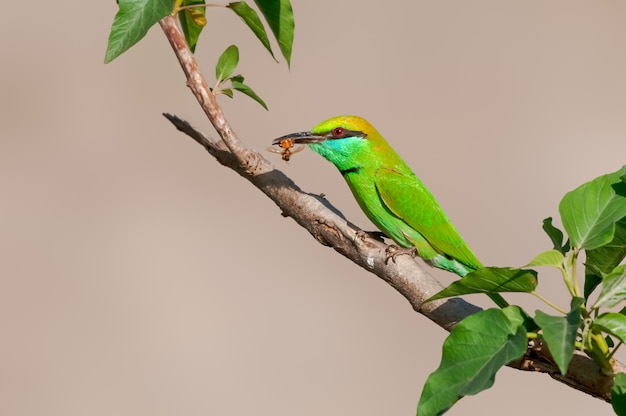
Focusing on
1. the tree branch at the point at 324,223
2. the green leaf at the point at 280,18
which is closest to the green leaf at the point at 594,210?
the tree branch at the point at 324,223

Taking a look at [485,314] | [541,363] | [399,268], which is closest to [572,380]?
[541,363]

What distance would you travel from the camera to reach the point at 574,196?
980 millimetres

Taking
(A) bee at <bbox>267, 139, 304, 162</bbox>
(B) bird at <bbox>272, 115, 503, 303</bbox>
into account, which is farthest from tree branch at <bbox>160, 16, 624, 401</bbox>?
(B) bird at <bbox>272, 115, 503, 303</bbox>

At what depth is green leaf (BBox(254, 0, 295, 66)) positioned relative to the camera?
50.9 inches

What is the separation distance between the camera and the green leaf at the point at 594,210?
933 mm

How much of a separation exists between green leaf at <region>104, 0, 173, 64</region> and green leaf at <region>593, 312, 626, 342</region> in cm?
72

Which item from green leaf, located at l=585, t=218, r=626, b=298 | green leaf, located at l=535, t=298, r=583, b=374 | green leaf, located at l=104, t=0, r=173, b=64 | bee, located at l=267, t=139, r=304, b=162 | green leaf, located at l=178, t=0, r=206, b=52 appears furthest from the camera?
bee, located at l=267, t=139, r=304, b=162

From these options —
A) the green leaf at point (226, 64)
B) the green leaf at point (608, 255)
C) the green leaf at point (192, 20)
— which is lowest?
the green leaf at point (608, 255)

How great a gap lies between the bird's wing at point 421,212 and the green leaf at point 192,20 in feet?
2.38

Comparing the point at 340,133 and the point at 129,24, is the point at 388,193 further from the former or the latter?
the point at 129,24

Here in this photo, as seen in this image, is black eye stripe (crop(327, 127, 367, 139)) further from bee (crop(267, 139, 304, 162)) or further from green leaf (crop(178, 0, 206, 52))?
green leaf (crop(178, 0, 206, 52))

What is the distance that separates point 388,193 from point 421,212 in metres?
0.10

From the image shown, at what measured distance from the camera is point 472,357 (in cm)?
83

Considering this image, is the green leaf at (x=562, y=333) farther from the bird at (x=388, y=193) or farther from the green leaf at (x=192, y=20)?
the bird at (x=388, y=193)
